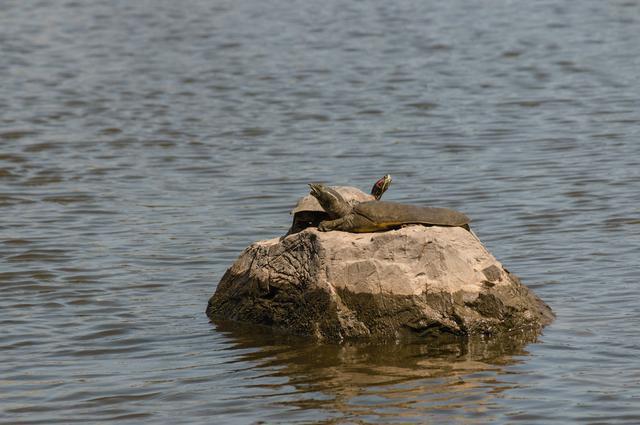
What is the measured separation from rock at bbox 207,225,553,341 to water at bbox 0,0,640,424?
16 cm

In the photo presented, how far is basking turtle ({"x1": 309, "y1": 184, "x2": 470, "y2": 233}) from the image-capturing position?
6.81 metres

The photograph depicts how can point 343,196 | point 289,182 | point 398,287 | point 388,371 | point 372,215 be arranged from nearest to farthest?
1. point 388,371
2. point 398,287
3. point 372,215
4. point 343,196
5. point 289,182

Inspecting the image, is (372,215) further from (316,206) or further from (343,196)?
(316,206)

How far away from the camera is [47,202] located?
34.9 ft

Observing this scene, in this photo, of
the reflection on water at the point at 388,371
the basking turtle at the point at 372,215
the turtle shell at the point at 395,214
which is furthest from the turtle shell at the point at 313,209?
the reflection on water at the point at 388,371

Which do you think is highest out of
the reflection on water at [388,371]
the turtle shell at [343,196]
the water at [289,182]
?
the turtle shell at [343,196]

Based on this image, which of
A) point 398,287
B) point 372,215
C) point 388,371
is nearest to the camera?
point 388,371

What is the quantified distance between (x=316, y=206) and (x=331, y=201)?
8.2 inches

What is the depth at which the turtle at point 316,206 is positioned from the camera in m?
7.05

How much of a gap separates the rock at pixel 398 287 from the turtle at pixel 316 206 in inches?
7.5

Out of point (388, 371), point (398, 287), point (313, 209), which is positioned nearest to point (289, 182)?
point (313, 209)

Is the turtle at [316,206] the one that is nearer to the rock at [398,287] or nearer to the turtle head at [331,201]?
the turtle head at [331,201]

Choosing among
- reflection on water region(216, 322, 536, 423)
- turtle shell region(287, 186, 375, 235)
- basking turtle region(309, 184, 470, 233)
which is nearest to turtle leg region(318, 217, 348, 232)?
basking turtle region(309, 184, 470, 233)

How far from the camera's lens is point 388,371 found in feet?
20.4
